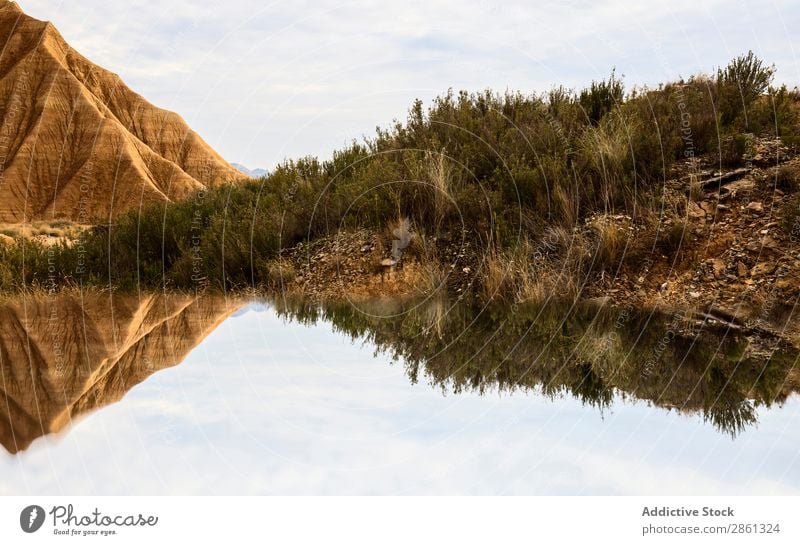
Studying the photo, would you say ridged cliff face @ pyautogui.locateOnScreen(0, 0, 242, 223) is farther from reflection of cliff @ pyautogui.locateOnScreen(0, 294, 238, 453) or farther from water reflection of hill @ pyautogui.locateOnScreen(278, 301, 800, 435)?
water reflection of hill @ pyautogui.locateOnScreen(278, 301, 800, 435)

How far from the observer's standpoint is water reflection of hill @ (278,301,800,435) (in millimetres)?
6230

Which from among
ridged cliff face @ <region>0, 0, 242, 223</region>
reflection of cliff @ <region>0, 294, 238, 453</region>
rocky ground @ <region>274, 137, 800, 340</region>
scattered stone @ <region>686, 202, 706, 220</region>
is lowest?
reflection of cliff @ <region>0, 294, 238, 453</region>

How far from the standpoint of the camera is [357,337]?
8.08 metres

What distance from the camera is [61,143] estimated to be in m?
63.2

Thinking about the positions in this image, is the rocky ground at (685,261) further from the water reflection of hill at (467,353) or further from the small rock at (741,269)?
the water reflection of hill at (467,353)

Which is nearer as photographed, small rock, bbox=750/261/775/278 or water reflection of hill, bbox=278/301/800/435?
water reflection of hill, bbox=278/301/800/435

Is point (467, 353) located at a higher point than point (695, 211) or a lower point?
lower

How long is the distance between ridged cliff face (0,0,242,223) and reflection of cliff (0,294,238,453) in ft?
Result: 161

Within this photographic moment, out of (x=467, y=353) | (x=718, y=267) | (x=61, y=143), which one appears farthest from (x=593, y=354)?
(x=61, y=143)

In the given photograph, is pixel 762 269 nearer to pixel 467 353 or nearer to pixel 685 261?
pixel 685 261

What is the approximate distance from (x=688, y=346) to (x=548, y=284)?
288 cm

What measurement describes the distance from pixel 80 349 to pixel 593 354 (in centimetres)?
479

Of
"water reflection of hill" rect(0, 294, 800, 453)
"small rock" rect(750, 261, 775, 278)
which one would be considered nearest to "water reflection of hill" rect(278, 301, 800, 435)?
"water reflection of hill" rect(0, 294, 800, 453)

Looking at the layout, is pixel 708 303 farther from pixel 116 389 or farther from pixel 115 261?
pixel 115 261
